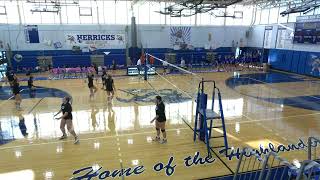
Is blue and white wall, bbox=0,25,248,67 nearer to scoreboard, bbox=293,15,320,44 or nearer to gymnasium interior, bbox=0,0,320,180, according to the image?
gymnasium interior, bbox=0,0,320,180

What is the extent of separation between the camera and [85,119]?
1254 cm

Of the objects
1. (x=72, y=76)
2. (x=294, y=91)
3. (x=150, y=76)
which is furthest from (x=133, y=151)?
(x=72, y=76)

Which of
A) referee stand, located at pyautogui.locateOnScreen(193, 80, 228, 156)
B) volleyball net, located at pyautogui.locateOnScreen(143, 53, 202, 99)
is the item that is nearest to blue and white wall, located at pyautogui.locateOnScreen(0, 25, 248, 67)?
volleyball net, located at pyautogui.locateOnScreen(143, 53, 202, 99)

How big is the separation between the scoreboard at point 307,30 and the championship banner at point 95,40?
60.3ft

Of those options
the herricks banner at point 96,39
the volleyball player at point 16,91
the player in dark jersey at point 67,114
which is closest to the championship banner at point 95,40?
the herricks banner at point 96,39

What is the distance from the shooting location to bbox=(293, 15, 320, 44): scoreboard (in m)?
23.5

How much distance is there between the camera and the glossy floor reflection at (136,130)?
323 inches

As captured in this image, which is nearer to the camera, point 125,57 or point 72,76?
point 72,76

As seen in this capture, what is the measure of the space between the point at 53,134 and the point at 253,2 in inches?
1086

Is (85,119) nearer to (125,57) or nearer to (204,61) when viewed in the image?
(125,57)

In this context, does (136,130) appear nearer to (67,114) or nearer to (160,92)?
(67,114)

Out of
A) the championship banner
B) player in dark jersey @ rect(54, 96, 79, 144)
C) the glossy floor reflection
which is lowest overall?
the glossy floor reflection

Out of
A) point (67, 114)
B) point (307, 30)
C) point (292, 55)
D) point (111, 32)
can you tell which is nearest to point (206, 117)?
point (67, 114)

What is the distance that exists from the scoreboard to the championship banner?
60.3ft
